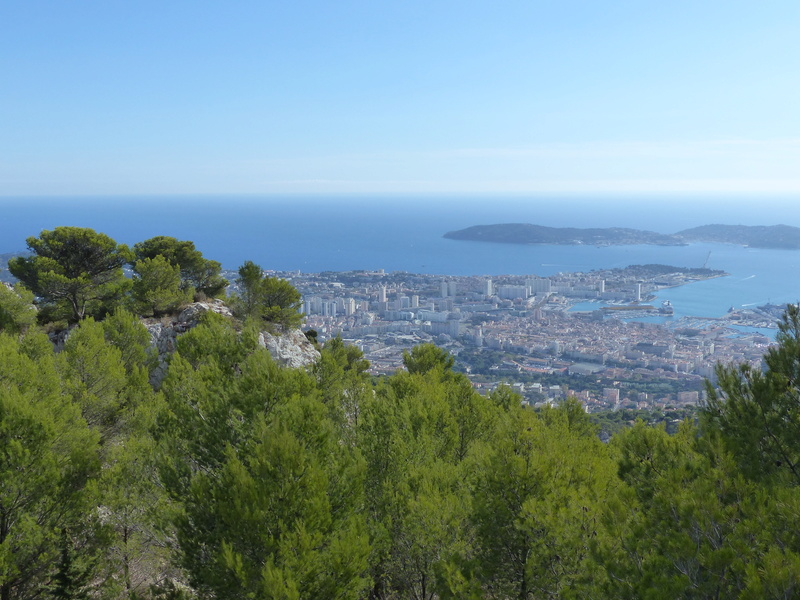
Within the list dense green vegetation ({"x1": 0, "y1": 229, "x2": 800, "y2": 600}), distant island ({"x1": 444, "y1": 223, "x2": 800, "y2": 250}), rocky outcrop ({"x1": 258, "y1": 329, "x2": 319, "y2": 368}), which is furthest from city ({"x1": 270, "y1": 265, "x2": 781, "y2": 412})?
distant island ({"x1": 444, "y1": 223, "x2": 800, "y2": 250})

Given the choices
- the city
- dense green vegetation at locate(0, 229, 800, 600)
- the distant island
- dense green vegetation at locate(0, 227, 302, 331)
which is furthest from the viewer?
the distant island

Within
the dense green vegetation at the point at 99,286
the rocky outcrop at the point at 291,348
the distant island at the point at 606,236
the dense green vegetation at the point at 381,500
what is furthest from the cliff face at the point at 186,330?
the distant island at the point at 606,236

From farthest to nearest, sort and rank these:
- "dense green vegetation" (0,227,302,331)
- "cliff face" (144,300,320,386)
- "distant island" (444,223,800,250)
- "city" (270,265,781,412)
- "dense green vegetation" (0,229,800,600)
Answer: "distant island" (444,223,800,250) < "city" (270,265,781,412) < "dense green vegetation" (0,227,302,331) < "cliff face" (144,300,320,386) < "dense green vegetation" (0,229,800,600)

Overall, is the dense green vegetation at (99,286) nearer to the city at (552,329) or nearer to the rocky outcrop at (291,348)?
the rocky outcrop at (291,348)

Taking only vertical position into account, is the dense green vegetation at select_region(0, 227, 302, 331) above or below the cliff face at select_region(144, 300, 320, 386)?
above

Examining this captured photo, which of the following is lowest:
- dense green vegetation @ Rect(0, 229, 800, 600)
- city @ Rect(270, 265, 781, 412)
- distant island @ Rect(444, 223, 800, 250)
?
city @ Rect(270, 265, 781, 412)

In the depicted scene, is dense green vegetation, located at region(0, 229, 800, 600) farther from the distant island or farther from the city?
the distant island
